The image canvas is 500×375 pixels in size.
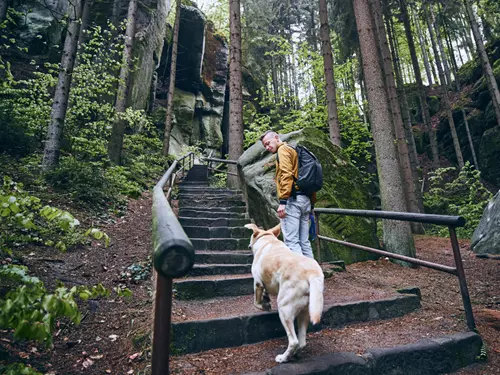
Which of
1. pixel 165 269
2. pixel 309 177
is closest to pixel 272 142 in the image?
pixel 309 177

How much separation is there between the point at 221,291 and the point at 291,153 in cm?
212

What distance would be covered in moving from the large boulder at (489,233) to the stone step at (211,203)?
629 cm

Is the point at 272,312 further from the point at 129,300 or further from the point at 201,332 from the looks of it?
the point at 129,300

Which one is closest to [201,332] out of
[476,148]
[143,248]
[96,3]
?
[143,248]

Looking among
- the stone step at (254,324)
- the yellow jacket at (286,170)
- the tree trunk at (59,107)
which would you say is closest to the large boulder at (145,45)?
the tree trunk at (59,107)

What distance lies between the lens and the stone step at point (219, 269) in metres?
4.28

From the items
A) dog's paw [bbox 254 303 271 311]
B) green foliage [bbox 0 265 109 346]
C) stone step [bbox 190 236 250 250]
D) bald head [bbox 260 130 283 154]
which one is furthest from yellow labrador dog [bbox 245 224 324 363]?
stone step [bbox 190 236 250 250]

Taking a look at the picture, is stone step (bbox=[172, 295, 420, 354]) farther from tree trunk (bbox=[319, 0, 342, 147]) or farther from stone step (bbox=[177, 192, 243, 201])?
tree trunk (bbox=[319, 0, 342, 147])

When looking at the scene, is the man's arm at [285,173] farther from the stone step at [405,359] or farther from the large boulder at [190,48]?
the large boulder at [190,48]

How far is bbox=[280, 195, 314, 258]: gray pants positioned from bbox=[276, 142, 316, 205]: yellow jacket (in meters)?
0.17

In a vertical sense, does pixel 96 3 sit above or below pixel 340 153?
above

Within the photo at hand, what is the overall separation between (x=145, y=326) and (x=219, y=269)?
59.6 inches

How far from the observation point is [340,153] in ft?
23.5

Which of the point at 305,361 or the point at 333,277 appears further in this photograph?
the point at 333,277
